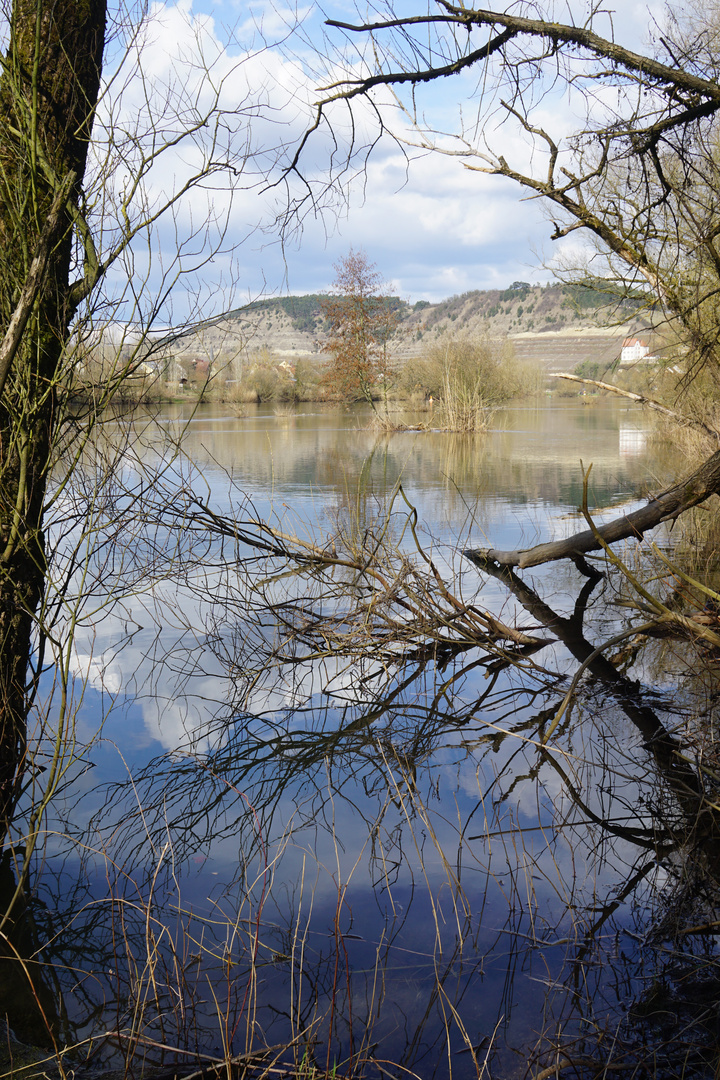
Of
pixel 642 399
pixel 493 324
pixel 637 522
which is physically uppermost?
pixel 493 324

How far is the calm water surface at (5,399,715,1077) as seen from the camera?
2.54 m

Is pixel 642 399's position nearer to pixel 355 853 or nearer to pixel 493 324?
pixel 355 853

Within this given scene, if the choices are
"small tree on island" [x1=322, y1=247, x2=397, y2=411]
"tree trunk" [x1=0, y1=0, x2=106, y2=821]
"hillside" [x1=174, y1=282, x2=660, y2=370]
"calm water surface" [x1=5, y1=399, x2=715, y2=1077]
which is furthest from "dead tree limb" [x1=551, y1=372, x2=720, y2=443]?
"hillside" [x1=174, y1=282, x2=660, y2=370]

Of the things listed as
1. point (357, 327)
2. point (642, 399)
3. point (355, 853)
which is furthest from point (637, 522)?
point (357, 327)

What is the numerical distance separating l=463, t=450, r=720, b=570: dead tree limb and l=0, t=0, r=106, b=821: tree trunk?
2895 mm

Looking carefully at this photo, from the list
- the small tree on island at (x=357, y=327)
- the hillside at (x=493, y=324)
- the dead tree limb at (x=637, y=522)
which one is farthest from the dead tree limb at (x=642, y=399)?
the hillside at (x=493, y=324)

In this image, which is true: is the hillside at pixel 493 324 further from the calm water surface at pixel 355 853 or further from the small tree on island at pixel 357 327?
the calm water surface at pixel 355 853

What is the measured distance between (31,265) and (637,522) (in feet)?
14.7

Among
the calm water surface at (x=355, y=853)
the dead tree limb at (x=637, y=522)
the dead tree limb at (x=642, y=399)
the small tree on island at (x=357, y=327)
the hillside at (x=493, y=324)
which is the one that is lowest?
the calm water surface at (x=355, y=853)

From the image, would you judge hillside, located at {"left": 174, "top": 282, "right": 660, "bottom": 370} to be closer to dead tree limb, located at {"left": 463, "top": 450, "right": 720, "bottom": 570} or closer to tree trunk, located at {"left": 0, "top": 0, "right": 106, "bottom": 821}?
dead tree limb, located at {"left": 463, "top": 450, "right": 720, "bottom": 570}

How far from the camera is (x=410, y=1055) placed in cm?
241

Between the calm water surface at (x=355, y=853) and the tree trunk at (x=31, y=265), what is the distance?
43 centimetres

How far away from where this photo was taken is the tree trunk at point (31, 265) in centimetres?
321

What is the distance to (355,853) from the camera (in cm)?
361
